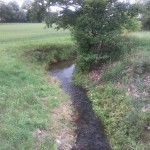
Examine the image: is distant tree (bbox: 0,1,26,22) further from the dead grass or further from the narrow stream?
the dead grass

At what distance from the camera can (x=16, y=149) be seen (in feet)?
33.7

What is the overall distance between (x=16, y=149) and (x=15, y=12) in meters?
55.7

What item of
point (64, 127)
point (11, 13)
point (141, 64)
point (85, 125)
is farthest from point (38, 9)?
point (11, 13)

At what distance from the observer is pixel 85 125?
46.5ft

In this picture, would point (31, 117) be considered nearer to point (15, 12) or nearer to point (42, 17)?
point (42, 17)

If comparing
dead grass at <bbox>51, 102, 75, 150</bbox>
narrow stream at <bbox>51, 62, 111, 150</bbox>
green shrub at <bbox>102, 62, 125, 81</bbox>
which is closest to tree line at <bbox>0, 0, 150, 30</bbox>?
green shrub at <bbox>102, 62, 125, 81</bbox>

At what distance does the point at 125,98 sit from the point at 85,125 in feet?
8.24

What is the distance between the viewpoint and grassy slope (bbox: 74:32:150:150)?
11805 millimetres

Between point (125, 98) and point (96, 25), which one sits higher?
point (96, 25)

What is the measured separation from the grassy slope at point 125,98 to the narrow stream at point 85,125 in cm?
34

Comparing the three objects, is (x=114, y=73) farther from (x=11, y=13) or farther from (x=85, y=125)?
(x=11, y=13)

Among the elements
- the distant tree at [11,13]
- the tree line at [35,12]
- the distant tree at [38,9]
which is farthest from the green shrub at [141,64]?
the distant tree at [11,13]

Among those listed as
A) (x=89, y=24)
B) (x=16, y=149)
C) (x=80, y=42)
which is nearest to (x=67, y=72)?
(x=80, y=42)

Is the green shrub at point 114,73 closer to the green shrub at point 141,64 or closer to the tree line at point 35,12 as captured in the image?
the green shrub at point 141,64
